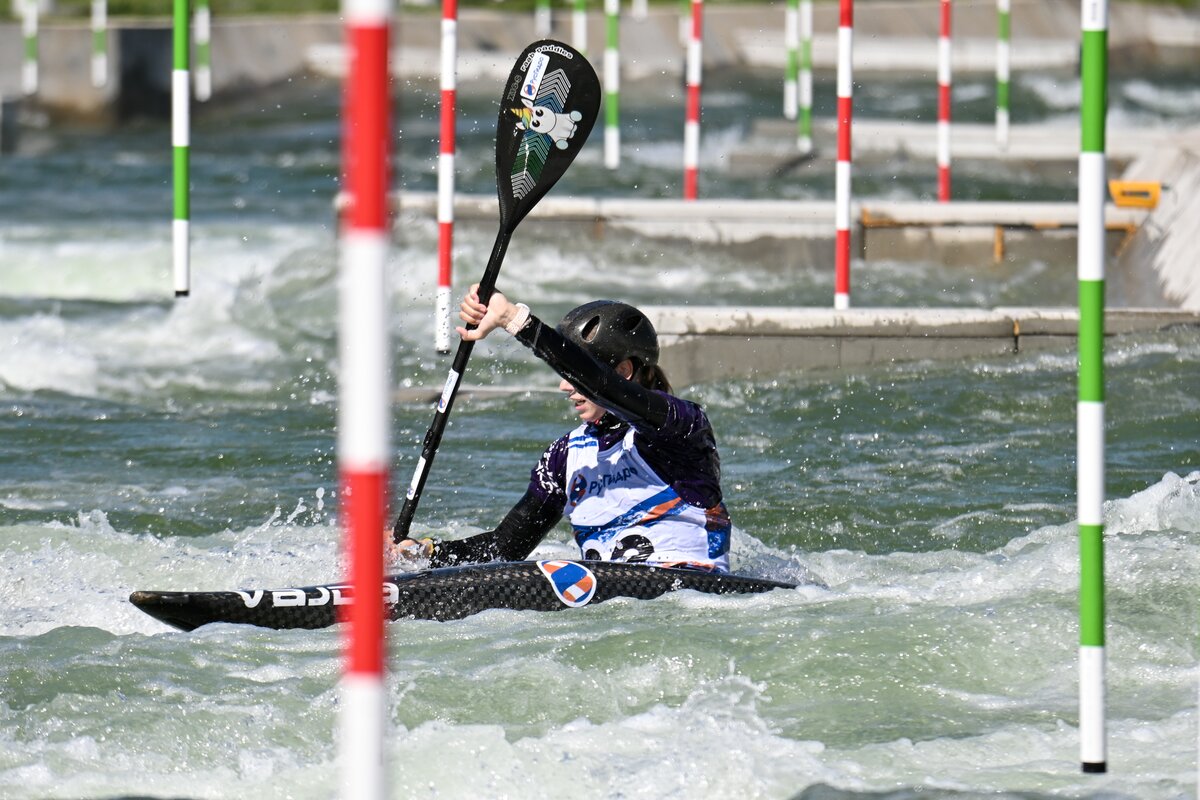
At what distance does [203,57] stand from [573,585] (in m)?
16.5

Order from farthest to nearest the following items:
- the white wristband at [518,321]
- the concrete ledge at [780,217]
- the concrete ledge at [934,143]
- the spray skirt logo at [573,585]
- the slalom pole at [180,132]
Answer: the concrete ledge at [934,143], the concrete ledge at [780,217], the slalom pole at [180,132], the spray skirt logo at [573,585], the white wristband at [518,321]

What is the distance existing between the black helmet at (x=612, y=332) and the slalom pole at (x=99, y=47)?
50.7 feet

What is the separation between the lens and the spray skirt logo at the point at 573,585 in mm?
4746

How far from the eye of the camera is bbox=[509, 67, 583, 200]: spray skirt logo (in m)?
5.54

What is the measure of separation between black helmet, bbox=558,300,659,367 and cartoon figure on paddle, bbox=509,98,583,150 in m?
0.96

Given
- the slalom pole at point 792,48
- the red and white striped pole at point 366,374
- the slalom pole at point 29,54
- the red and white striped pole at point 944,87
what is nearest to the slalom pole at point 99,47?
the slalom pole at point 29,54

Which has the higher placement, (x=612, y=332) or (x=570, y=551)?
(x=612, y=332)

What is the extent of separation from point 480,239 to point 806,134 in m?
5.05

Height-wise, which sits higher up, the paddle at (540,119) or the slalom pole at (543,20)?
the slalom pole at (543,20)

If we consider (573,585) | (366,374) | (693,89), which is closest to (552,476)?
(573,585)

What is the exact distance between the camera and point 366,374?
225cm

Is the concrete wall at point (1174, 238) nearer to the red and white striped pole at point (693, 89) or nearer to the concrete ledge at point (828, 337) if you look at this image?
the concrete ledge at point (828, 337)

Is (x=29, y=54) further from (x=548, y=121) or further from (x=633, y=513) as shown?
(x=633, y=513)

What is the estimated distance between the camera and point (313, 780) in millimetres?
3770
